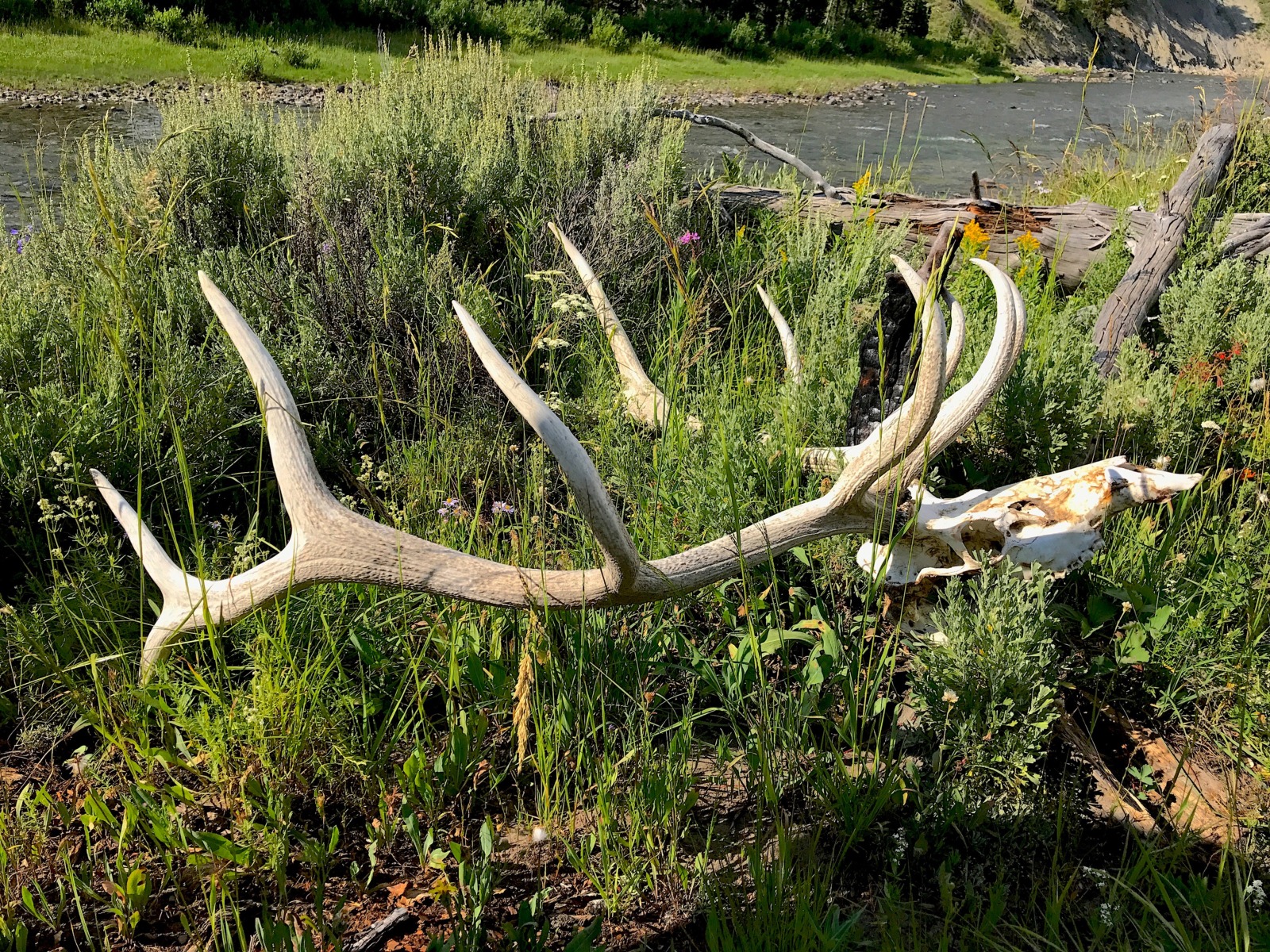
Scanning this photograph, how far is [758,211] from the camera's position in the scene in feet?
16.4

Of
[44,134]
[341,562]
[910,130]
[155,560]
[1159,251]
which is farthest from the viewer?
[910,130]

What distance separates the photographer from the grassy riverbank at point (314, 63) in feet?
53.1

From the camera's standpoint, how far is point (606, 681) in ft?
6.60

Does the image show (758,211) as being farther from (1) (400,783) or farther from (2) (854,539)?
(1) (400,783)

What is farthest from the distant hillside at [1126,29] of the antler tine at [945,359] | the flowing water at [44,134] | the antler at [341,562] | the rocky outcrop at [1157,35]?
the antler at [341,562]

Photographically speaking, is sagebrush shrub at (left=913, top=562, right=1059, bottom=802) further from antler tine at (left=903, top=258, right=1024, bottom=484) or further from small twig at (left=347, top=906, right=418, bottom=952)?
small twig at (left=347, top=906, right=418, bottom=952)

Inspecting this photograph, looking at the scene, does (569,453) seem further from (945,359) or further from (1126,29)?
(1126,29)

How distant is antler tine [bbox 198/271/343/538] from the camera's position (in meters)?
1.76

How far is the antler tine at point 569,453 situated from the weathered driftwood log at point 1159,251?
2649mm

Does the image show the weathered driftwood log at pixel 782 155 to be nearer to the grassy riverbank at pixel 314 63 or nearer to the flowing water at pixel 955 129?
the flowing water at pixel 955 129

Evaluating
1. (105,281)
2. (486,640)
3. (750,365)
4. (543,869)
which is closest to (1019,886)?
(543,869)

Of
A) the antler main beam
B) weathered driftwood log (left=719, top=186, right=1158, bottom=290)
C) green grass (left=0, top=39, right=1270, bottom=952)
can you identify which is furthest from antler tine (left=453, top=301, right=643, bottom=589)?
weathered driftwood log (left=719, top=186, right=1158, bottom=290)

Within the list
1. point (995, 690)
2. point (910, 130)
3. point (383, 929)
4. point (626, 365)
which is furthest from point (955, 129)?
point (383, 929)

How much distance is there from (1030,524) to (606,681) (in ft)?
3.66
